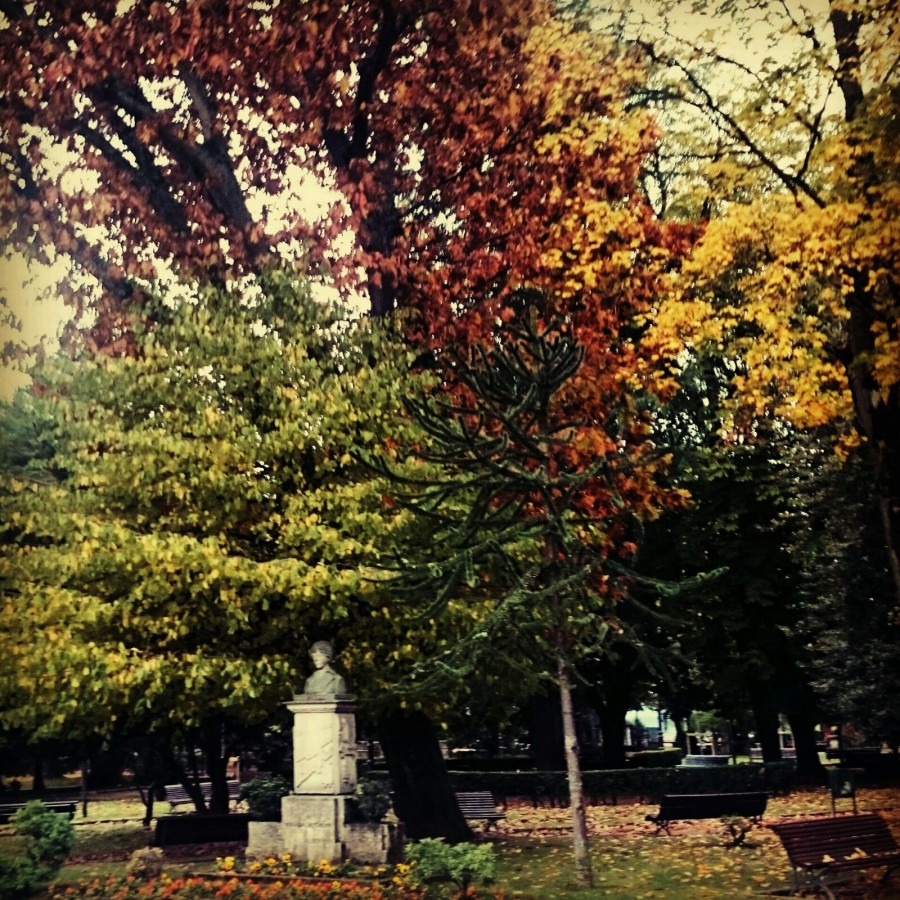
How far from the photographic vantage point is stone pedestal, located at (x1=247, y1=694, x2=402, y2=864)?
333 inches

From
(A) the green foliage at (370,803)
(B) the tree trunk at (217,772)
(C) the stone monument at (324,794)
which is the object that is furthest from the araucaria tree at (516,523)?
(B) the tree trunk at (217,772)

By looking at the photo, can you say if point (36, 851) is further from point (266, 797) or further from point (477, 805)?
point (477, 805)

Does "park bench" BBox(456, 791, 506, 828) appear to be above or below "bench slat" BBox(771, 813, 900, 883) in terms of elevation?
above

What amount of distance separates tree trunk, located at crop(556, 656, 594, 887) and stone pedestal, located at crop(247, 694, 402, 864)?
127cm

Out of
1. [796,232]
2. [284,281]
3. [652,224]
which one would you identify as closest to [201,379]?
[284,281]

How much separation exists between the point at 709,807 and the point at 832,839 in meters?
2.60

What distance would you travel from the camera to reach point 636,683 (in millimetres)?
17594

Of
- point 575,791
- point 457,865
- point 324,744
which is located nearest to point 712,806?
point 575,791

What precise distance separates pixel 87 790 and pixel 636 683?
9.05 meters

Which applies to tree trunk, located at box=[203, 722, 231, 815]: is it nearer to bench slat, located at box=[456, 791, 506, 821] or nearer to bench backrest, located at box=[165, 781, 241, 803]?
bench backrest, located at box=[165, 781, 241, 803]

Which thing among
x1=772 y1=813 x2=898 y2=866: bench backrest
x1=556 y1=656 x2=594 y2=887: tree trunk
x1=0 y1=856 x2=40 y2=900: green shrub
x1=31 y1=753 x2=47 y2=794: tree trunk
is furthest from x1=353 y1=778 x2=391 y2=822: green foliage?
x1=772 y1=813 x2=898 y2=866: bench backrest

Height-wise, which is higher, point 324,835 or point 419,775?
point 419,775

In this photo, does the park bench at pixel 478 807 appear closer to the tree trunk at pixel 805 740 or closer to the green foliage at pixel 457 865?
the green foliage at pixel 457 865

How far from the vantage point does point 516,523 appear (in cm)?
861
